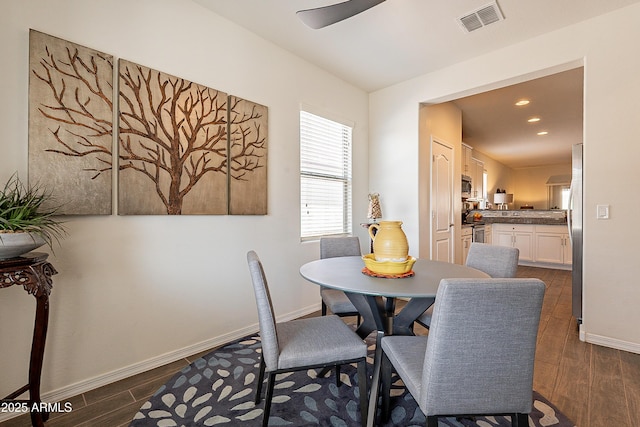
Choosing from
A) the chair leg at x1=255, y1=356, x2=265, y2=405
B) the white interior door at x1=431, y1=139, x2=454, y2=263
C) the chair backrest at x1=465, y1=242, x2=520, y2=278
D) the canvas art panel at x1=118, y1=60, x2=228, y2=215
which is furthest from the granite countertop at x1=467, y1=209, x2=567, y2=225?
the chair leg at x1=255, y1=356, x2=265, y2=405

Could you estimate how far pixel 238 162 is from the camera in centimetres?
263

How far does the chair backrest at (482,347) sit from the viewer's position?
3.39ft

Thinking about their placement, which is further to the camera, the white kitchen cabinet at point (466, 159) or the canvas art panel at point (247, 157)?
the white kitchen cabinet at point (466, 159)

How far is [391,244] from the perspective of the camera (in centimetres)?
173

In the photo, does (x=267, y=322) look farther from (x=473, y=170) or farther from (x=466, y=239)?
(x=473, y=170)

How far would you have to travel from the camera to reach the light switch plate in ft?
8.23

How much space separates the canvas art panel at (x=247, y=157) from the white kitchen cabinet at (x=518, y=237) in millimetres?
5520

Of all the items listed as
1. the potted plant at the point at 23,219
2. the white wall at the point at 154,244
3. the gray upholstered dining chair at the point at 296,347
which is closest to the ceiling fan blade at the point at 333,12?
the white wall at the point at 154,244

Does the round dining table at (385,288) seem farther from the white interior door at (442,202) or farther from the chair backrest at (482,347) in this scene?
the white interior door at (442,202)

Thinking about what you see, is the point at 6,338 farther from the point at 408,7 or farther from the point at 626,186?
the point at 626,186

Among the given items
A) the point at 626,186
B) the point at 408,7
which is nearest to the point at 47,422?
the point at 408,7

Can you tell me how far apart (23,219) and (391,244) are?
6.09 feet

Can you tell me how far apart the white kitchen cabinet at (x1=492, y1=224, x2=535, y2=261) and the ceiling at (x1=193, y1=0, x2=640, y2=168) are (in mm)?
2491

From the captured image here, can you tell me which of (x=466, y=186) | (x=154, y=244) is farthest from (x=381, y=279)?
(x=466, y=186)
